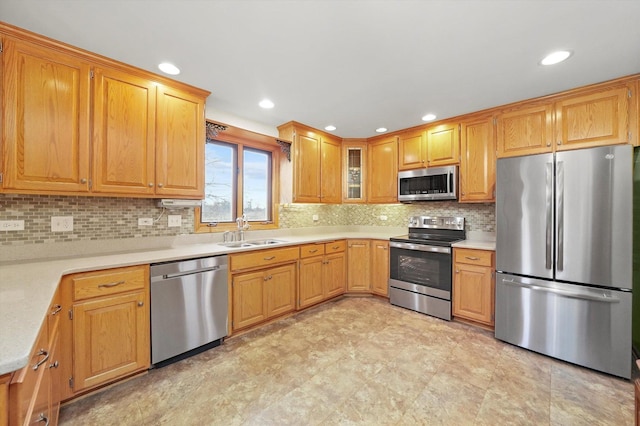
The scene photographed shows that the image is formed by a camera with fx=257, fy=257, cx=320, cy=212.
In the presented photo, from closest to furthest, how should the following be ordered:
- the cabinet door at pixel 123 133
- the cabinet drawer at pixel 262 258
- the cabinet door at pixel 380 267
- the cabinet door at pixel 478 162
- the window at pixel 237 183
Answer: the cabinet door at pixel 123 133, the cabinet drawer at pixel 262 258, the cabinet door at pixel 478 162, the window at pixel 237 183, the cabinet door at pixel 380 267

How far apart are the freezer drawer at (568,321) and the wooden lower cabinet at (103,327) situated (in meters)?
3.16

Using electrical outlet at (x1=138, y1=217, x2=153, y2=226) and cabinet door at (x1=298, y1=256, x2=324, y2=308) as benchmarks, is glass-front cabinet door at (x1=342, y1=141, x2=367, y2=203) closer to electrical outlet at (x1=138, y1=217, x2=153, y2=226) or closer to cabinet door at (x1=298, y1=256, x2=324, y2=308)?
cabinet door at (x1=298, y1=256, x2=324, y2=308)

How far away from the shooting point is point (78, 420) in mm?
1541

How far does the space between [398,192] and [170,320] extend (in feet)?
9.99

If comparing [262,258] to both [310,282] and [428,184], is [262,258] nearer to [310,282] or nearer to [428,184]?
[310,282]

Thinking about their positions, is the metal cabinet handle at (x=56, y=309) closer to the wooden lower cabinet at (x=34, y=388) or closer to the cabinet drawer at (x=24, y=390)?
the wooden lower cabinet at (x=34, y=388)

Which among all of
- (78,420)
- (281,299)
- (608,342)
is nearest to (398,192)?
(281,299)

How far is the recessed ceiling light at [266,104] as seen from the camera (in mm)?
2668

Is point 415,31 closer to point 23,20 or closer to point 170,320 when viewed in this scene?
point 23,20

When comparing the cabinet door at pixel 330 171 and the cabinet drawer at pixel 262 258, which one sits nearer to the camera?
the cabinet drawer at pixel 262 258

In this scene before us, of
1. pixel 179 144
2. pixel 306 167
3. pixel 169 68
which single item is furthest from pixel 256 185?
pixel 169 68

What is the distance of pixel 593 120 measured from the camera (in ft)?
7.55

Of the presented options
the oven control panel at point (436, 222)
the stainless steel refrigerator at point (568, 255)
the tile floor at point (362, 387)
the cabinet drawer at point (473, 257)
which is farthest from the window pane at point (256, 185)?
the stainless steel refrigerator at point (568, 255)

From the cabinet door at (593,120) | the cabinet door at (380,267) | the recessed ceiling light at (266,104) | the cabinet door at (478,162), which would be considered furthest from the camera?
the cabinet door at (380,267)
